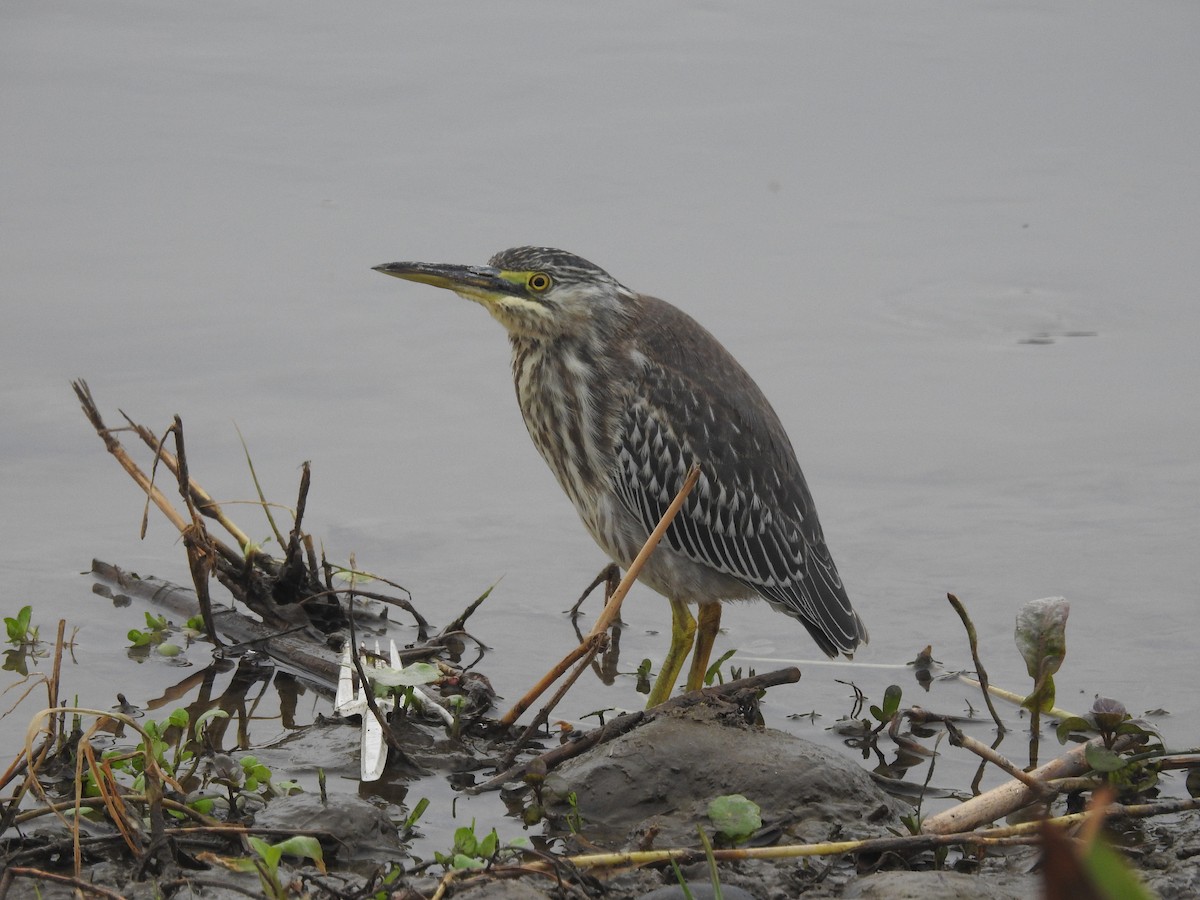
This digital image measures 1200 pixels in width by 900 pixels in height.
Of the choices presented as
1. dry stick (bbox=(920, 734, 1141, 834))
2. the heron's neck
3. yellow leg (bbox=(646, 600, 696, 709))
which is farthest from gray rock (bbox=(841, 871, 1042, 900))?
the heron's neck

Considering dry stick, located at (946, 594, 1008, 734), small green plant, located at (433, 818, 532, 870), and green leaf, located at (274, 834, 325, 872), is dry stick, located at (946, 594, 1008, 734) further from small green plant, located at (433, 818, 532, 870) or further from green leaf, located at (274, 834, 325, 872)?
green leaf, located at (274, 834, 325, 872)

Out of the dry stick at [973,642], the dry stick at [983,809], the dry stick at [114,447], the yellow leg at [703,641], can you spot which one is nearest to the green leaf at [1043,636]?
the dry stick at [973,642]

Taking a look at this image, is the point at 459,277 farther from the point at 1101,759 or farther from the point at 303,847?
the point at 1101,759

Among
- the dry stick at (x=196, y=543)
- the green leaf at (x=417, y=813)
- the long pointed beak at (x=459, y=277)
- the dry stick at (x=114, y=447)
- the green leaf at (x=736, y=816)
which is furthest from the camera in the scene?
the long pointed beak at (x=459, y=277)

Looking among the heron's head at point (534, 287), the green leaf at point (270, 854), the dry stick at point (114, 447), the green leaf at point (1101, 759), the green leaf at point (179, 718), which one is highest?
the heron's head at point (534, 287)

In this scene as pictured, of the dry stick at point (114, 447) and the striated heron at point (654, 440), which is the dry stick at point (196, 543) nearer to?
the dry stick at point (114, 447)

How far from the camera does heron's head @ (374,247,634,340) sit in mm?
5277

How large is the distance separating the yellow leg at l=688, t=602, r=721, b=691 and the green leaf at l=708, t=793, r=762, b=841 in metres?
1.55

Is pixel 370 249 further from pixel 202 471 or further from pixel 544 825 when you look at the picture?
pixel 544 825

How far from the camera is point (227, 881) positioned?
10.8 ft

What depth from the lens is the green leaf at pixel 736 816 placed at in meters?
3.62

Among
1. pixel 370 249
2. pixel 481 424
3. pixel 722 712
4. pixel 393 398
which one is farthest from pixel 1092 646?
pixel 370 249

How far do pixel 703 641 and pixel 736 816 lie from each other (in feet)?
5.69

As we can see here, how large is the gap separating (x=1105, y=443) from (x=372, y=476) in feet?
11.2
